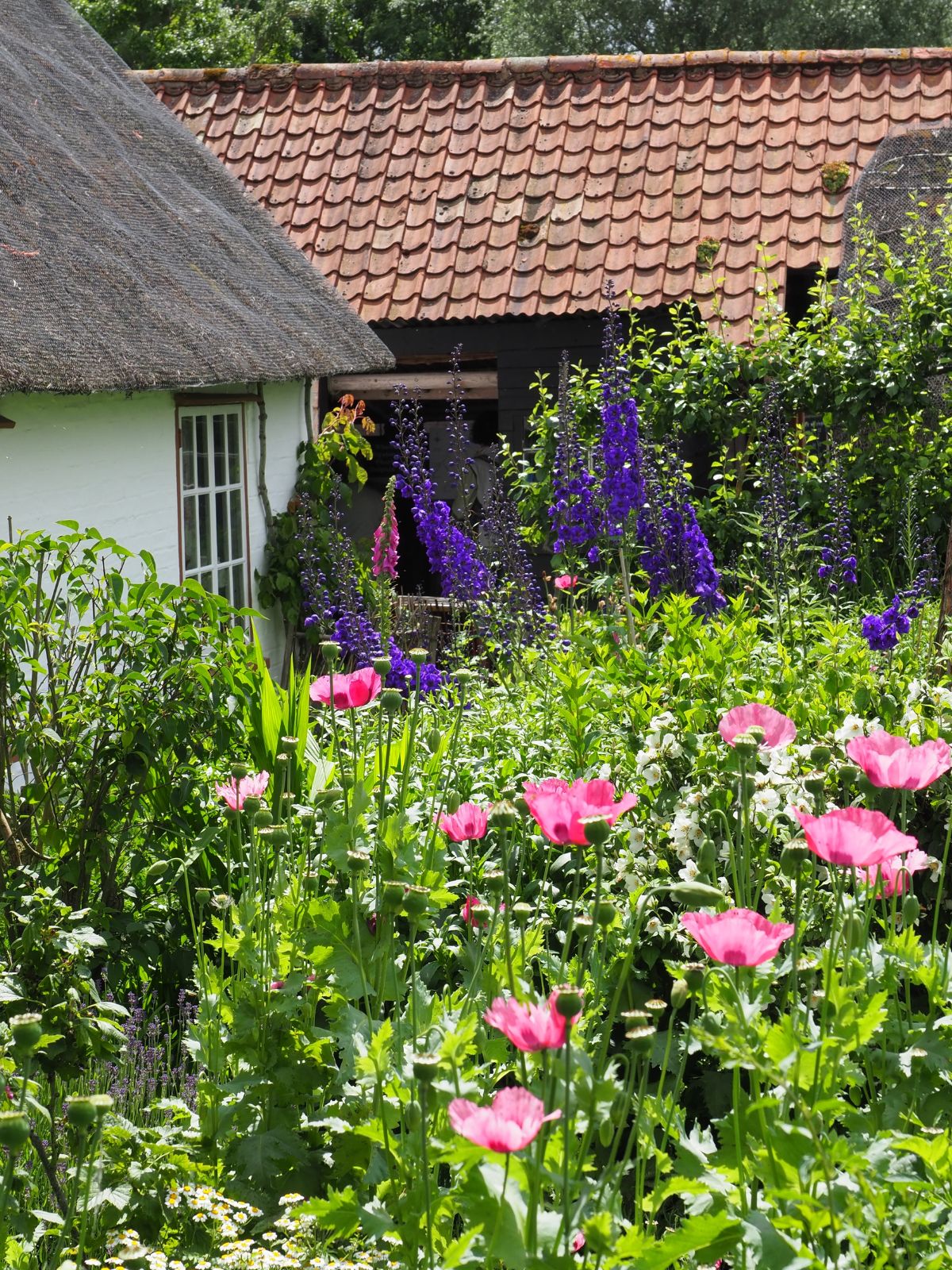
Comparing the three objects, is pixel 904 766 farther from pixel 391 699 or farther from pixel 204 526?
pixel 204 526

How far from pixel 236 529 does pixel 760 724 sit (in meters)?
6.51

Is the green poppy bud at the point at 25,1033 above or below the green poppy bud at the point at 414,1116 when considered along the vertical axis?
above

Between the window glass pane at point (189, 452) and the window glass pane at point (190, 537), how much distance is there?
10 centimetres

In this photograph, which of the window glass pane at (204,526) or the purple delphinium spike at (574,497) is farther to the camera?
the window glass pane at (204,526)

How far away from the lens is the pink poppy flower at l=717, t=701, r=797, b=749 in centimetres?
213

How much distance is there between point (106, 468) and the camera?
673cm

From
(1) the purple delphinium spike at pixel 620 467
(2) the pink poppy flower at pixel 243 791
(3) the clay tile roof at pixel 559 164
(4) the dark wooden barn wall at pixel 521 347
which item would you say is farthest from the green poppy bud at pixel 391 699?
(4) the dark wooden barn wall at pixel 521 347

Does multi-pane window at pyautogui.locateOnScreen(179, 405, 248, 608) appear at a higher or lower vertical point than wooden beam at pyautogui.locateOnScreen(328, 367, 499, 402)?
lower

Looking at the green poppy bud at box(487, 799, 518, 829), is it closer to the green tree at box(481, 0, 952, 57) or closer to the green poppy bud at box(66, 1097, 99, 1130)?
the green poppy bud at box(66, 1097, 99, 1130)

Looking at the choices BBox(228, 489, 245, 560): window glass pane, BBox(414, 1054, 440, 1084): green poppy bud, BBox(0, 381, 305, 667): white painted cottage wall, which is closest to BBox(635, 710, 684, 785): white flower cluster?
BBox(414, 1054, 440, 1084): green poppy bud

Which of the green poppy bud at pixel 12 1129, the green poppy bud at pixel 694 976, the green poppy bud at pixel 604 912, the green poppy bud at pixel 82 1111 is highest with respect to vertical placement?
the green poppy bud at pixel 604 912

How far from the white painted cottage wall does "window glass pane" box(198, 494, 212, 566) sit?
1.36 feet

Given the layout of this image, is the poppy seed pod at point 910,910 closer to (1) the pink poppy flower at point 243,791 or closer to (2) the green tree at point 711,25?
(1) the pink poppy flower at point 243,791

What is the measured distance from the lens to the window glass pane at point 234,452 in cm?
827
